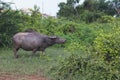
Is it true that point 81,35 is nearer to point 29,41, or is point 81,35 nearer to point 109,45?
point 29,41

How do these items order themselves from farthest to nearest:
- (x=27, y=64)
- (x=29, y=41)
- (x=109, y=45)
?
(x=29, y=41) → (x=27, y=64) → (x=109, y=45)

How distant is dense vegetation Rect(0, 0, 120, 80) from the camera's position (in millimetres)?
7984

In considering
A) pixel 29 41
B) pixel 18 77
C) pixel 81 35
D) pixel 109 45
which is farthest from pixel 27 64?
pixel 81 35

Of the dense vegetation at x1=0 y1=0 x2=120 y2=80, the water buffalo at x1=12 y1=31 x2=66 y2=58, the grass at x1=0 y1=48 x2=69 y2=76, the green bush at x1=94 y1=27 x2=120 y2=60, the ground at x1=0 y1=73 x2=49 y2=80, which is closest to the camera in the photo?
the dense vegetation at x1=0 y1=0 x2=120 y2=80

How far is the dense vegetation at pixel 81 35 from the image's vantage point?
7.98 meters

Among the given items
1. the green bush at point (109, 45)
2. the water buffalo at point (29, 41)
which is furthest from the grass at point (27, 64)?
the green bush at point (109, 45)

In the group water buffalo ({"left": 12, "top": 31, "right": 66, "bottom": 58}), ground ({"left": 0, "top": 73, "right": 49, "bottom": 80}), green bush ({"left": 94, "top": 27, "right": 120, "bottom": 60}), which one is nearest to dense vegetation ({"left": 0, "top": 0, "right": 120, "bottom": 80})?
green bush ({"left": 94, "top": 27, "right": 120, "bottom": 60})

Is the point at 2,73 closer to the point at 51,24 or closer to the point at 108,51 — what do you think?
the point at 108,51

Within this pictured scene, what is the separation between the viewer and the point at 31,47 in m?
12.0

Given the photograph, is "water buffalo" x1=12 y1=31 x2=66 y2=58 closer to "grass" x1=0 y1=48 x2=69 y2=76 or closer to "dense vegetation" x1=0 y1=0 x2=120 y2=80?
"grass" x1=0 y1=48 x2=69 y2=76

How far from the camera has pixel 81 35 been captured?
18.1m

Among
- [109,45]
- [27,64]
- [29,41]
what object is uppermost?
[109,45]

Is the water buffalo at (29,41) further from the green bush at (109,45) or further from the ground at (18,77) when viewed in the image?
the green bush at (109,45)

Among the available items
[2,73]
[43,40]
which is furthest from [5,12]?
[2,73]
